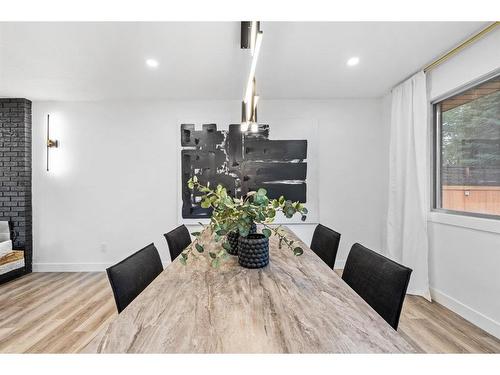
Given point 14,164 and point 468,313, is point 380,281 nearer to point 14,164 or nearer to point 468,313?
point 468,313

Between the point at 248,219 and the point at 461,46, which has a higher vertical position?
the point at 461,46

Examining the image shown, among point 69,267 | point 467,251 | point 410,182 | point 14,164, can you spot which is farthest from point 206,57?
point 69,267

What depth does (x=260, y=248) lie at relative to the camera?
4.14 ft

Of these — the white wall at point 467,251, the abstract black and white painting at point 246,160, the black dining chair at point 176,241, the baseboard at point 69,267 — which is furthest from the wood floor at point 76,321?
the abstract black and white painting at point 246,160

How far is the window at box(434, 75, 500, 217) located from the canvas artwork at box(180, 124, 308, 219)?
4.97 ft

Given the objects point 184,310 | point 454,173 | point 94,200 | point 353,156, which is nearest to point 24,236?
point 94,200

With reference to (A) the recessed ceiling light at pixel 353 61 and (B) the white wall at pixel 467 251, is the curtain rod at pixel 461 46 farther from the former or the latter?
(A) the recessed ceiling light at pixel 353 61

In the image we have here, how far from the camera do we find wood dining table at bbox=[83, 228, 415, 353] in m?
0.64

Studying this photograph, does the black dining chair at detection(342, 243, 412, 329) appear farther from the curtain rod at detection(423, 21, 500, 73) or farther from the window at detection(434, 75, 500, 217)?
the curtain rod at detection(423, 21, 500, 73)

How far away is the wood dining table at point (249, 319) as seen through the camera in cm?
64

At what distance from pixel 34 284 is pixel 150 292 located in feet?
10.5

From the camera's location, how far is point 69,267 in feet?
11.8

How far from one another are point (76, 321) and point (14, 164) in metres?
2.53
